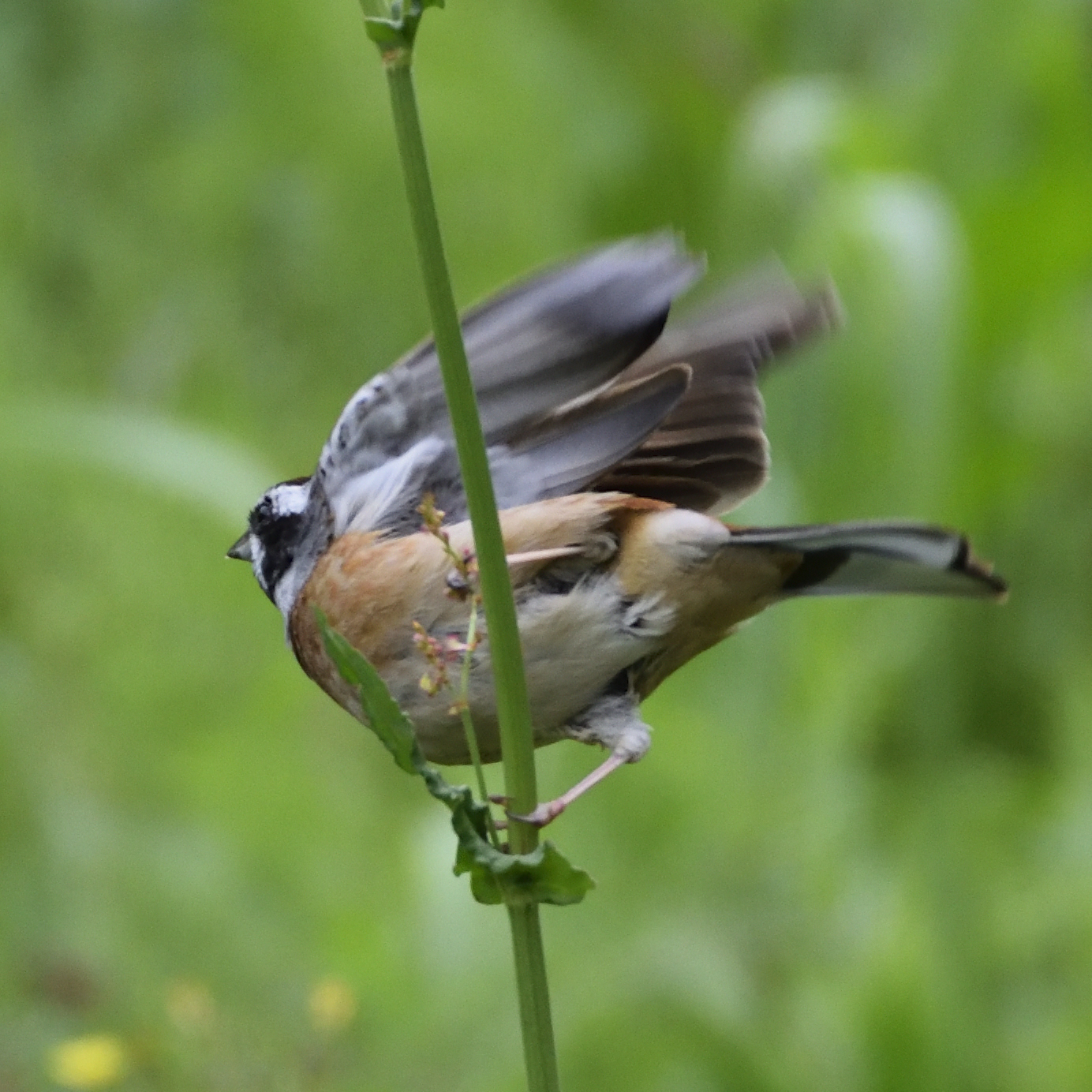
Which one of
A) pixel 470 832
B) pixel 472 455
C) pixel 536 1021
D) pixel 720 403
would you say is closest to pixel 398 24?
pixel 472 455

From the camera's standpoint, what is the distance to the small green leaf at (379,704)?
153cm

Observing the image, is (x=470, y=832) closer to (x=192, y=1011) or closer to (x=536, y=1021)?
(x=536, y=1021)

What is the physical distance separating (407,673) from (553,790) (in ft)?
3.60

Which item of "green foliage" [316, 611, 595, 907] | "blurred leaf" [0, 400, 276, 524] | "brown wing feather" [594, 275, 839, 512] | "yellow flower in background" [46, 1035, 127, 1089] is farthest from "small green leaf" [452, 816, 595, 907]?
"blurred leaf" [0, 400, 276, 524]

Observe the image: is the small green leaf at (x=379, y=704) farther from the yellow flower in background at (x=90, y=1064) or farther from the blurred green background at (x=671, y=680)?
the yellow flower in background at (x=90, y=1064)

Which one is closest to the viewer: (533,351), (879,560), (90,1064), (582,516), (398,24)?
(398,24)

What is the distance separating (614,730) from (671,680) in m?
1.47

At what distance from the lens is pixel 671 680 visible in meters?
3.75

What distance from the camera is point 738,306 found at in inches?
89.4

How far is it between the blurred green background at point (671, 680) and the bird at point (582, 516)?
0.59 m

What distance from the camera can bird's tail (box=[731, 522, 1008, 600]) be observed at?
79.1 inches

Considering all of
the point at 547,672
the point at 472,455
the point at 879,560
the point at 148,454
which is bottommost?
the point at 472,455

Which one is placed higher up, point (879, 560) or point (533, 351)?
point (533, 351)

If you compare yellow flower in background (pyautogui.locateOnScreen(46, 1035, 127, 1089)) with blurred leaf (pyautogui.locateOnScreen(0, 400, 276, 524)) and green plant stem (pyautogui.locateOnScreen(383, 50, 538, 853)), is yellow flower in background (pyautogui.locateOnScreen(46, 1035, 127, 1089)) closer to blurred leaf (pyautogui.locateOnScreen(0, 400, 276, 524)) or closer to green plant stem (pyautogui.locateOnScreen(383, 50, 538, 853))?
blurred leaf (pyautogui.locateOnScreen(0, 400, 276, 524))
